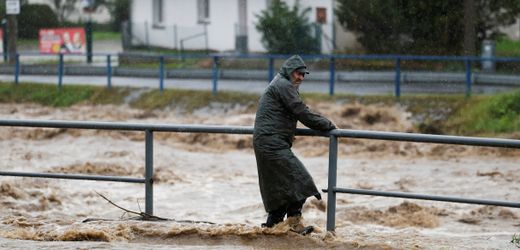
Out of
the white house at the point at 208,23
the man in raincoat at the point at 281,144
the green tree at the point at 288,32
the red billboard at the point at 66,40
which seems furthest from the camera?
the red billboard at the point at 66,40

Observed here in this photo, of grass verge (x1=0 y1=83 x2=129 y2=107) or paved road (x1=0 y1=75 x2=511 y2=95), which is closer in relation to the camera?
paved road (x1=0 y1=75 x2=511 y2=95)

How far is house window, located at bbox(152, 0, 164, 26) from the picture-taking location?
37844mm

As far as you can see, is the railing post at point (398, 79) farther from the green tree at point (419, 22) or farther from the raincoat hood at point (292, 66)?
the raincoat hood at point (292, 66)

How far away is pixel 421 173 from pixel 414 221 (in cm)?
504

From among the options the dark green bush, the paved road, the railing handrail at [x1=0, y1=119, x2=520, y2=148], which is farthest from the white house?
the railing handrail at [x1=0, y1=119, x2=520, y2=148]

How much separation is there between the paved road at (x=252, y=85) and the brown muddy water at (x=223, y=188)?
4.67 ft

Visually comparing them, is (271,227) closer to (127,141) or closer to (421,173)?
(421,173)

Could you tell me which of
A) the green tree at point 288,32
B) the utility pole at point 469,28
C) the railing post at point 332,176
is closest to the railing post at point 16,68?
the green tree at point 288,32

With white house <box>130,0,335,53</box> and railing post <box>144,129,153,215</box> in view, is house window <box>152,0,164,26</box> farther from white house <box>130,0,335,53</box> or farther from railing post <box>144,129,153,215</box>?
railing post <box>144,129,153,215</box>

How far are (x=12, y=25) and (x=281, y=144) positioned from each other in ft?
92.5

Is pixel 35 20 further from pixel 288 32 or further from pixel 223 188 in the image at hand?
pixel 223 188

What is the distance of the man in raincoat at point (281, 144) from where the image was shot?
9.20m

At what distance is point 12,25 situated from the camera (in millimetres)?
36062

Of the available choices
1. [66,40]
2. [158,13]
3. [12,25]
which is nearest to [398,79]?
[66,40]
